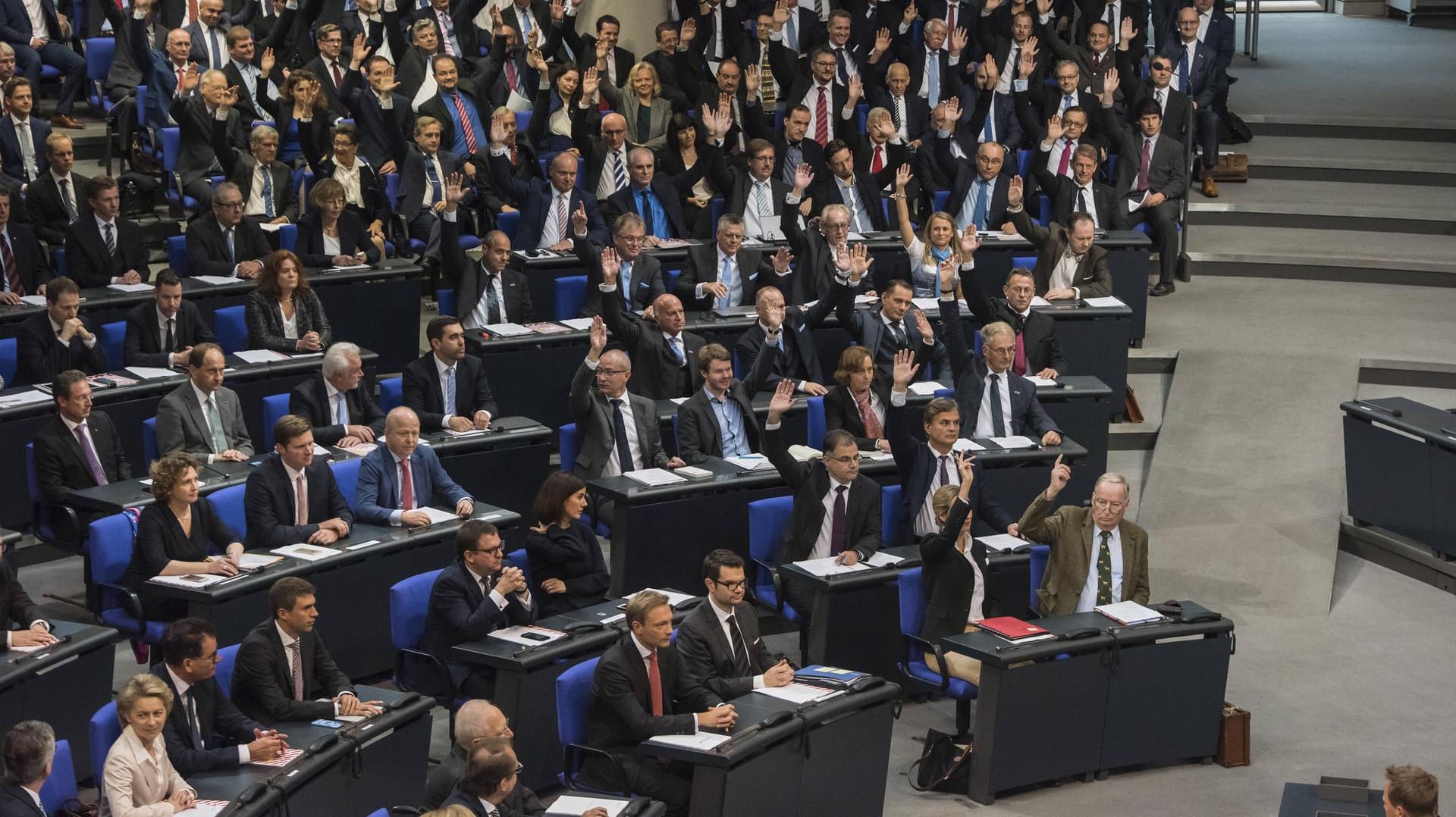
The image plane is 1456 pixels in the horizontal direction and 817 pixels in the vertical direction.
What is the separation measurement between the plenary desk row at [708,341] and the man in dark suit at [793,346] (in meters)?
0.16

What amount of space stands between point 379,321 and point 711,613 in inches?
165

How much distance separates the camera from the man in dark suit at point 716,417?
346 inches

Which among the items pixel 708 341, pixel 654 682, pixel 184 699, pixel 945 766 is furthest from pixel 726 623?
pixel 708 341

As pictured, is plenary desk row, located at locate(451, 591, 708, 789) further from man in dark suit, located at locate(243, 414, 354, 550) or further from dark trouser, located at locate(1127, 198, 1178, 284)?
dark trouser, located at locate(1127, 198, 1178, 284)

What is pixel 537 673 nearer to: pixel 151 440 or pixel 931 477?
pixel 931 477

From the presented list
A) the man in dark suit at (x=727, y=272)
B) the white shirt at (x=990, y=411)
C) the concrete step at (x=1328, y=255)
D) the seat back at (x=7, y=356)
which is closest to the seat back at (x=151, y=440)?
the seat back at (x=7, y=356)

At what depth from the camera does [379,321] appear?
10.3 metres

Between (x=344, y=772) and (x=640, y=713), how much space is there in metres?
1.01

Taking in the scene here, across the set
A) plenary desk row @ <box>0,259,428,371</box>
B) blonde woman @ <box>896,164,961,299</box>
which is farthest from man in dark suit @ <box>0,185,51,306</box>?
blonde woman @ <box>896,164,961,299</box>

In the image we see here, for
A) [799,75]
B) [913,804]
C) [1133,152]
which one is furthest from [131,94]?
[913,804]

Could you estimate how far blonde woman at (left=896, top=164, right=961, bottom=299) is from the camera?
10469 millimetres

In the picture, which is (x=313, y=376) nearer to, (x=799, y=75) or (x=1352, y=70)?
(x=799, y=75)

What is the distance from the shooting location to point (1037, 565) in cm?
783

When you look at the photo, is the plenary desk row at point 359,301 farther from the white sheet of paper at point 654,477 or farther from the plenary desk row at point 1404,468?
the plenary desk row at point 1404,468
